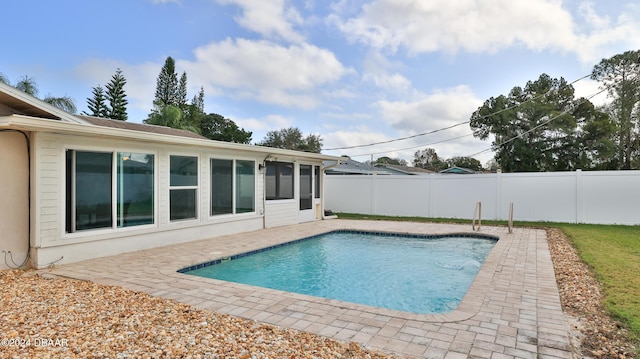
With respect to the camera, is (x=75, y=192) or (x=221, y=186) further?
(x=221, y=186)

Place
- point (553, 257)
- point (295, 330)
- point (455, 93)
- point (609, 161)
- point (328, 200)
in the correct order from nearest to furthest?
point (295, 330) < point (553, 257) < point (328, 200) < point (455, 93) < point (609, 161)

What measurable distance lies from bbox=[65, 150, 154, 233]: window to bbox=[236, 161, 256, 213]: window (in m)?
2.66

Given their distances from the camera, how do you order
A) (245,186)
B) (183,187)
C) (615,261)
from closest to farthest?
(615,261) → (183,187) → (245,186)

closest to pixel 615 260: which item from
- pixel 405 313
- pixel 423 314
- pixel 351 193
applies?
pixel 423 314

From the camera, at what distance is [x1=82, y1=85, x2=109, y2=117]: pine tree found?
23.1 m

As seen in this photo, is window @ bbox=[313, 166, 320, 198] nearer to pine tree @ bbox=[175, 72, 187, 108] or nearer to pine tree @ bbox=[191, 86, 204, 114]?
pine tree @ bbox=[175, 72, 187, 108]

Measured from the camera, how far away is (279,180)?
11594 millimetres

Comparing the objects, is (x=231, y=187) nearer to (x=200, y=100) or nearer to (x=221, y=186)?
(x=221, y=186)

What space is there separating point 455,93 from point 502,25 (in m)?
6.61

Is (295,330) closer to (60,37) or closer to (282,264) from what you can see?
(282,264)

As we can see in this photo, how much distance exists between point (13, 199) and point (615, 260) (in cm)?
1046

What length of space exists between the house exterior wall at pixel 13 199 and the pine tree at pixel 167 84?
24.3m

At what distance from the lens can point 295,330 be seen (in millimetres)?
3408

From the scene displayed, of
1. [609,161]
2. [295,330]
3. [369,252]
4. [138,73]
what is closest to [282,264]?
[369,252]
